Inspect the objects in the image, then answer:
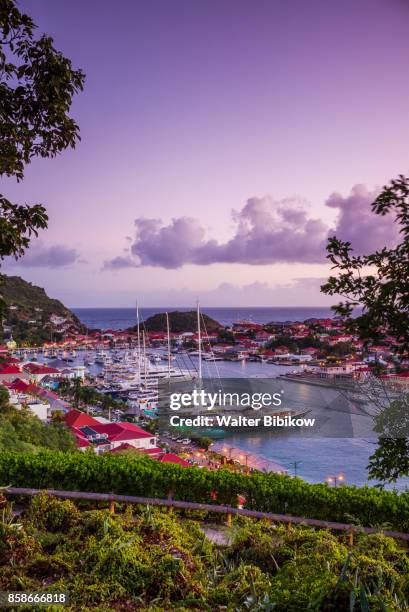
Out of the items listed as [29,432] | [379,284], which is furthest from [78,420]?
[379,284]

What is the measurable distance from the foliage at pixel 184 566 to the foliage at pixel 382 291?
2.00ft

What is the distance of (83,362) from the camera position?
5659 cm

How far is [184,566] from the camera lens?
3.10 meters

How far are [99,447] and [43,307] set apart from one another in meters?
62.1

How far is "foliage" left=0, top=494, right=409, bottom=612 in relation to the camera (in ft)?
8.29

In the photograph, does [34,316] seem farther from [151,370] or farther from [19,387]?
[19,387]

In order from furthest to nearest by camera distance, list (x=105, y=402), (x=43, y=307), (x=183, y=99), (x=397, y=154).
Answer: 1. (x=43, y=307)
2. (x=105, y=402)
3. (x=397, y=154)
4. (x=183, y=99)

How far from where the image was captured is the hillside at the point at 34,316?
201 ft

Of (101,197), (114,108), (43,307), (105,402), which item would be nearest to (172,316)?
(43,307)

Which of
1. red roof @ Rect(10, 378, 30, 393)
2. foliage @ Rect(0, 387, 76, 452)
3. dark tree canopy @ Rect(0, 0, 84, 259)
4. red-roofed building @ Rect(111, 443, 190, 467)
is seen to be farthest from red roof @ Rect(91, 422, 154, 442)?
A: dark tree canopy @ Rect(0, 0, 84, 259)

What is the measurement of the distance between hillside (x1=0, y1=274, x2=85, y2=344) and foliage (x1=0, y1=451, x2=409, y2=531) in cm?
5259

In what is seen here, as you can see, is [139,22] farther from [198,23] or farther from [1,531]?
[1,531]

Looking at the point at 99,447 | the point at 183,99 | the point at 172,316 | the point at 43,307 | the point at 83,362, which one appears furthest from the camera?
the point at 43,307

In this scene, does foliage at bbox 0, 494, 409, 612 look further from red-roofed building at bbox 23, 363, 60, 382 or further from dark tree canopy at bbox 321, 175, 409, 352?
red-roofed building at bbox 23, 363, 60, 382
